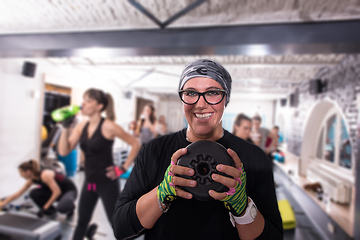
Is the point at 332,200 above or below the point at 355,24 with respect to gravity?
below

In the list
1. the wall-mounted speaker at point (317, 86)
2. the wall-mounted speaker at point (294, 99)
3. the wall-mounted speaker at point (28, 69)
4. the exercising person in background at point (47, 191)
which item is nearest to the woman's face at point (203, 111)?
the exercising person in background at point (47, 191)

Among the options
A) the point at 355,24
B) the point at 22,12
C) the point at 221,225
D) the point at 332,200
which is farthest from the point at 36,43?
the point at 332,200

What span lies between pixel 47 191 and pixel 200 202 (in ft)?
11.0

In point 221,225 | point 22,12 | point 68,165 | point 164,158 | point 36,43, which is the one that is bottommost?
point 68,165

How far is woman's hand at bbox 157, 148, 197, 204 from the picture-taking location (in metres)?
0.56

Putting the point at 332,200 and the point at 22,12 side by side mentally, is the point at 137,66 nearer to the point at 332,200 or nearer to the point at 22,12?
the point at 22,12

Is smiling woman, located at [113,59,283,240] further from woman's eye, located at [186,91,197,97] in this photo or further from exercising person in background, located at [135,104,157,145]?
exercising person in background, located at [135,104,157,145]

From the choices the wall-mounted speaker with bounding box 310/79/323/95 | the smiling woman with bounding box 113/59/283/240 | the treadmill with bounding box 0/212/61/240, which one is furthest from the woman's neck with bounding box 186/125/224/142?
the wall-mounted speaker with bounding box 310/79/323/95

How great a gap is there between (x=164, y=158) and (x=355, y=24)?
7.96 feet

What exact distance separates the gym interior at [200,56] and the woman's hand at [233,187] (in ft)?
0.85

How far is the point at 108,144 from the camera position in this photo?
1948mm

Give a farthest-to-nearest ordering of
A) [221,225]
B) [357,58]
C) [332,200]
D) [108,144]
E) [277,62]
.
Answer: [277,62] < [332,200] < [357,58] < [108,144] < [221,225]

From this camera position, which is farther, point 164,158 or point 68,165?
point 68,165

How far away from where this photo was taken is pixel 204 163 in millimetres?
571
